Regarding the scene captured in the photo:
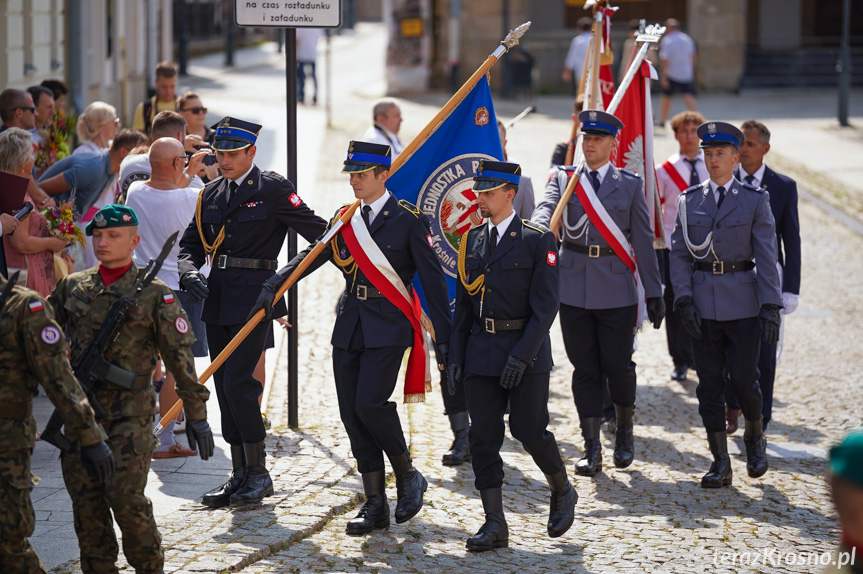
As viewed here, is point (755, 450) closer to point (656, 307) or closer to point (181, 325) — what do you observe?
point (656, 307)

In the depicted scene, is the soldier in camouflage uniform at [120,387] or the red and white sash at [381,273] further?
the red and white sash at [381,273]

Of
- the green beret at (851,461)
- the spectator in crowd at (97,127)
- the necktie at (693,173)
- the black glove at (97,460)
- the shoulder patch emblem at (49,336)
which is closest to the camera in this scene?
the green beret at (851,461)

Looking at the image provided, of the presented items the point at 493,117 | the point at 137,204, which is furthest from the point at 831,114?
the point at 137,204

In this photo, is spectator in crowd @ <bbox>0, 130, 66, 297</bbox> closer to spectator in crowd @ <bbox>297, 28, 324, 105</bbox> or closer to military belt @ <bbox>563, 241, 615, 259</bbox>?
military belt @ <bbox>563, 241, 615, 259</bbox>

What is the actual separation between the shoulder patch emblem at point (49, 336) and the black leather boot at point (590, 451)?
12.5 ft

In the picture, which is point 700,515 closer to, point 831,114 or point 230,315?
point 230,315

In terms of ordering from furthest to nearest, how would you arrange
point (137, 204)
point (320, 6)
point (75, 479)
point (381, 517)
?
1. point (320, 6)
2. point (137, 204)
3. point (381, 517)
4. point (75, 479)

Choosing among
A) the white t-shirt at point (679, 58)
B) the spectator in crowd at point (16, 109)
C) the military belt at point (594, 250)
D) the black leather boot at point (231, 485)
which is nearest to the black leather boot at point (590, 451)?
the military belt at point (594, 250)

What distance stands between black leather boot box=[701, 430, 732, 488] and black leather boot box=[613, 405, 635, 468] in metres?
0.50

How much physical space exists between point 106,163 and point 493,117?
10.1 feet

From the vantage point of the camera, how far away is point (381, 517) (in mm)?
6410

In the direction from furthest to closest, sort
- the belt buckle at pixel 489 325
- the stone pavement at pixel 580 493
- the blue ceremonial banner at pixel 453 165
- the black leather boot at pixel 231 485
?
the blue ceremonial banner at pixel 453 165 → the black leather boot at pixel 231 485 → the belt buckle at pixel 489 325 → the stone pavement at pixel 580 493

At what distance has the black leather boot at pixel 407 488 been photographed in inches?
252

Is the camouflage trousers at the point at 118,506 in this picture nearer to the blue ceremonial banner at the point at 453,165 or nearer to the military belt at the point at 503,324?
the military belt at the point at 503,324
